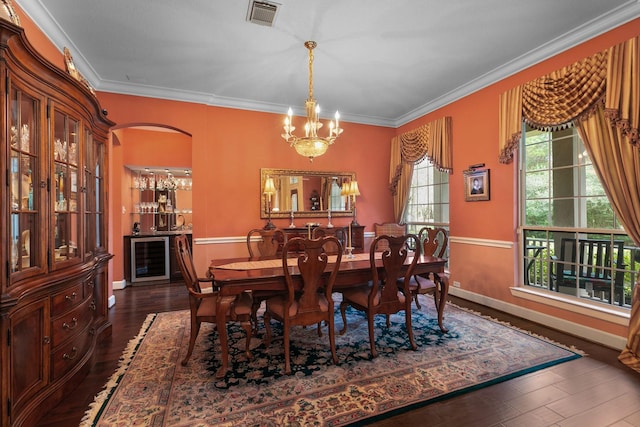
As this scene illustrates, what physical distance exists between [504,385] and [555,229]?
1992 millimetres

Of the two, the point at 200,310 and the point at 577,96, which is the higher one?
the point at 577,96

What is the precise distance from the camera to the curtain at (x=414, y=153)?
4.41 m

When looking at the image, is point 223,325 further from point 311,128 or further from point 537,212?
point 537,212

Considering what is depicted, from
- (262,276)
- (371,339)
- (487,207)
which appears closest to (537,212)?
(487,207)

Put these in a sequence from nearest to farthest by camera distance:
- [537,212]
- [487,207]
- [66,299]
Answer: [66,299] < [537,212] < [487,207]

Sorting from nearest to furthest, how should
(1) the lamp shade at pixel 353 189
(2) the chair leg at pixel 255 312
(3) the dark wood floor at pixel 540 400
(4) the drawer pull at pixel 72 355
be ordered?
(3) the dark wood floor at pixel 540 400, (4) the drawer pull at pixel 72 355, (2) the chair leg at pixel 255 312, (1) the lamp shade at pixel 353 189

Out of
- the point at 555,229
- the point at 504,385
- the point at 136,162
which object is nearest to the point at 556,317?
the point at 555,229

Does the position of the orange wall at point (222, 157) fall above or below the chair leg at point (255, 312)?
above

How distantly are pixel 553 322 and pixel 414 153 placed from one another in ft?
9.84

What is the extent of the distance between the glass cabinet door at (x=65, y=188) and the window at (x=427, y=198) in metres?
4.61

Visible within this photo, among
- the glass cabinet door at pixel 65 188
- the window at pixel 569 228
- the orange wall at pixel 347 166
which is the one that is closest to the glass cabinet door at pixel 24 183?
the glass cabinet door at pixel 65 188

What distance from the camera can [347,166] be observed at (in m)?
5.32

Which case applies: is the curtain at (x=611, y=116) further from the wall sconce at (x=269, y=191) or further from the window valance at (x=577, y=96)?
the wall sconce at (x=269, y=191)

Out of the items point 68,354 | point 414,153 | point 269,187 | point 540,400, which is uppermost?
point 414,153
